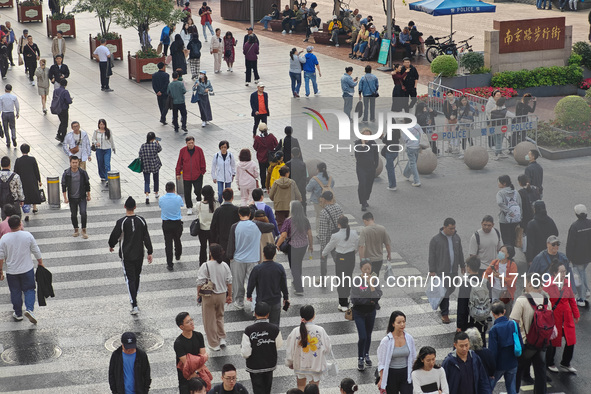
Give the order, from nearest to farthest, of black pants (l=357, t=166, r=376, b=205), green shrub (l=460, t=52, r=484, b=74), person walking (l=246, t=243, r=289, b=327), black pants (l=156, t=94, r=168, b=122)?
person walking (l=246, t=243, r=289, b=327) → black pants (l=357, t=166, r=376, b=205) → black pants (l=156, t=94, r=168, b=122) → green shrub (l=460, t=52, r=484, b=74)

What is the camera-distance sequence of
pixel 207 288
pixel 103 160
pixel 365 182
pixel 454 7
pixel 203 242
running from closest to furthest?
1. pixel 207 288
2. pixel 203 242
3. pixel 365 182
4. pixel 103 160
5. pixel 454 7

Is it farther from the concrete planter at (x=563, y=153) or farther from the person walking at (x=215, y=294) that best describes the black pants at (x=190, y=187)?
the concrete planter at (x=563, y=153)

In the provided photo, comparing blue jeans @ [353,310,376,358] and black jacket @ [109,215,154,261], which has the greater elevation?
black jacket @ [109,215,154,261]

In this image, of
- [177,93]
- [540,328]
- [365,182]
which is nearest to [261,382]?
[540,328]

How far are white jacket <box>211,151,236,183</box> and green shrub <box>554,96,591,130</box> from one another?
8.67m

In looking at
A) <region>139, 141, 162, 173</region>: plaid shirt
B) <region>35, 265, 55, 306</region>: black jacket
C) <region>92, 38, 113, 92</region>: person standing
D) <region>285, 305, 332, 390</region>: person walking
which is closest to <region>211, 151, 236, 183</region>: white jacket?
<region>139, 141, 162, 173</region>: plaid shirt

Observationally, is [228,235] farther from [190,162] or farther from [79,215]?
[79,215]

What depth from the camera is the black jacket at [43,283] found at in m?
13.0

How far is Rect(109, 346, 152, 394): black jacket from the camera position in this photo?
32.2 ft

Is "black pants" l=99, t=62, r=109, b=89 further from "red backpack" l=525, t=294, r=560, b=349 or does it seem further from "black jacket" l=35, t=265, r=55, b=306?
"red backpack" l=525, t=294, r=560, b=349

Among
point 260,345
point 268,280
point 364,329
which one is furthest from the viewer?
point 268,280

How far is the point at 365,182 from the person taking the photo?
16391mm

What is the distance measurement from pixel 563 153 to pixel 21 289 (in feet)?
36.1

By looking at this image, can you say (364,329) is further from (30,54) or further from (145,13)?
(145,13)
